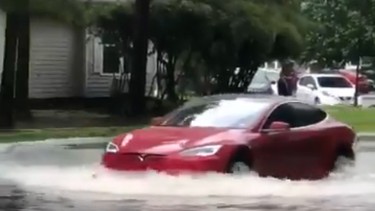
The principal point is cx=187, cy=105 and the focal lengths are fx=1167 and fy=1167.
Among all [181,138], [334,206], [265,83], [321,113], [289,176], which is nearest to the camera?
[334,206]

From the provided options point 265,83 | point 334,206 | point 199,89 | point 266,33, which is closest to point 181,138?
point 334,206

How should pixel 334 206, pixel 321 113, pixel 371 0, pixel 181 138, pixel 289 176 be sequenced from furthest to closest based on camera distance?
1. pixel 371 0
2. pixel 321 113
3. pixel 289 176
4. pixel 181 138
5. pixel 334 206

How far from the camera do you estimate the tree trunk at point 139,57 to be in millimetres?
30989

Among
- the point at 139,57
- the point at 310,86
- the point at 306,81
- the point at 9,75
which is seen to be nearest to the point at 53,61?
the point at 139,57

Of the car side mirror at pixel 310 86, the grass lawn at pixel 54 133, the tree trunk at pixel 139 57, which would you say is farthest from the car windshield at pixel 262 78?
the grass lawn at pixel 54 133

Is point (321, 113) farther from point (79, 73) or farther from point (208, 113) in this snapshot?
point (79, 73)

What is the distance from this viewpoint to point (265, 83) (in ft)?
147

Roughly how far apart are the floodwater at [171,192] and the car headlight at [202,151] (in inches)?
11.9

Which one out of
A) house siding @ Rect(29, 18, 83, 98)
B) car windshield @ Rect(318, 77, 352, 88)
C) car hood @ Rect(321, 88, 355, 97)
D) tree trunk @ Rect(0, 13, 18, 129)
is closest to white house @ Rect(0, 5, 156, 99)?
house siding @ Rect(29, 18, 83, 98)

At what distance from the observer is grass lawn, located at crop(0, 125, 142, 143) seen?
25.1 metres

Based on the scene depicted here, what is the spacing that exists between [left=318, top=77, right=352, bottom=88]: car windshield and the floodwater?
32.4m

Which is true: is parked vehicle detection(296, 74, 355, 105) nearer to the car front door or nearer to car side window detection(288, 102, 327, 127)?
car side window detection(288, 102, 327, 127)

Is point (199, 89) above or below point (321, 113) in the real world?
below

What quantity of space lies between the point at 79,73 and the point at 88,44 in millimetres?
979
